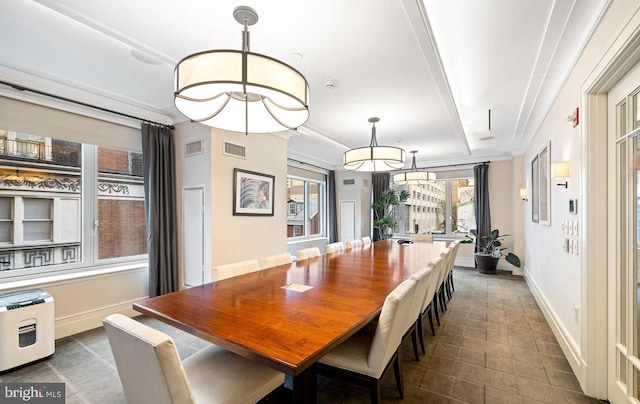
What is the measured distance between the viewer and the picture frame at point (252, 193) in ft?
12.9

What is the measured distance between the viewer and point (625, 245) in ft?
5.90

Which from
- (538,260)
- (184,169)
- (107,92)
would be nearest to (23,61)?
(107,92)

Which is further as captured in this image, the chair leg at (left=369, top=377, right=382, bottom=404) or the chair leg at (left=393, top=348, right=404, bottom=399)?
the chair leg at (left=393, top=348, right=404, bottom=399)

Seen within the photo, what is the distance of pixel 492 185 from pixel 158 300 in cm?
709

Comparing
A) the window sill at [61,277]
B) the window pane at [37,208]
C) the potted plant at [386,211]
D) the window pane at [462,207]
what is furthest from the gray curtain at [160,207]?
the window pane at [462,207]

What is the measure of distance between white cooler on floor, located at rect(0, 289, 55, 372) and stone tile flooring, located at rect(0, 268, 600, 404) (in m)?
0.10

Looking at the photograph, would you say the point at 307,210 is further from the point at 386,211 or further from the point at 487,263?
the point at 487,263

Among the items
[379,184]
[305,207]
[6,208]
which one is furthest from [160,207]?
[379,184]

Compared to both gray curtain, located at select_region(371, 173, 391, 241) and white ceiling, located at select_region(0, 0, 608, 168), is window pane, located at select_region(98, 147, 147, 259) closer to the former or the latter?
white ceiling, located at select_region(0, 0, 608, 168)

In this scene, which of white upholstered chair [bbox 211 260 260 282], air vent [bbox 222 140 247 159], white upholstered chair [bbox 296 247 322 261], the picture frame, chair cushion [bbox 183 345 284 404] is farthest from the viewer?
the picture frame

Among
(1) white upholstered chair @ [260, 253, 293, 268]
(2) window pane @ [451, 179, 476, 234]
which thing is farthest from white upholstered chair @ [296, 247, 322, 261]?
(2) window pane @ [451, 179, 476, 234]

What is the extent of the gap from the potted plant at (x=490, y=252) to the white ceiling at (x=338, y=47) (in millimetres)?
3153

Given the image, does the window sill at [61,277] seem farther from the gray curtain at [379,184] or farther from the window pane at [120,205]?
the gray curtain at [379,184]

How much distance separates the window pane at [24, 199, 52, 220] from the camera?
2930 millimetres
